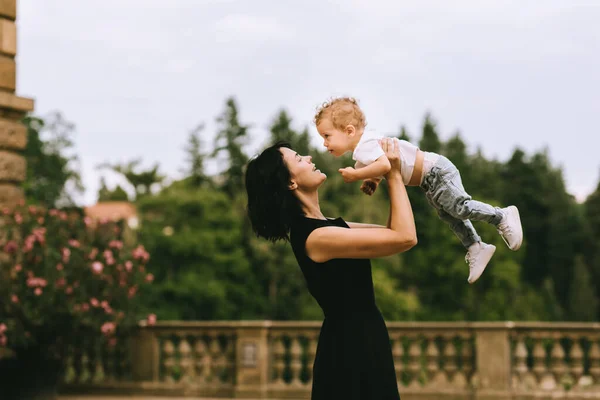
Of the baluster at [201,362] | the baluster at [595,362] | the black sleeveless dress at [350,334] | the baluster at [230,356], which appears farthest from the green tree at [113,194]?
the black sleeveless dress at [350,334]

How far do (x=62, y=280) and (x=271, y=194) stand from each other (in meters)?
6.89

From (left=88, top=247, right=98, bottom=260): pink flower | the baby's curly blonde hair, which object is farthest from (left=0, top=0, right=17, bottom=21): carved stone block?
the baby's curly blonde hair

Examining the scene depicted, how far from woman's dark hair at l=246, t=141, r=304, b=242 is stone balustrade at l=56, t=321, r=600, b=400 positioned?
8.35 meters

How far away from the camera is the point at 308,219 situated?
3512mm

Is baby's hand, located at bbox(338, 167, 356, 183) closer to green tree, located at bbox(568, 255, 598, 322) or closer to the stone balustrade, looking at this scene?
the stone balustrade

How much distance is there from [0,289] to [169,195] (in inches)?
1252

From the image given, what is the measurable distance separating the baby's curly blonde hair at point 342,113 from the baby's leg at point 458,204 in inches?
18.6

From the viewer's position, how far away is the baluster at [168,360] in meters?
12.5

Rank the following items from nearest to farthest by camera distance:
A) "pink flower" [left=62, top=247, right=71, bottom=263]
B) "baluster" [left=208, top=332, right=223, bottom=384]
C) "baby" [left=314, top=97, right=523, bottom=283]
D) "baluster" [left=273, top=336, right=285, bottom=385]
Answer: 1. "baby" [left=314, top=97, right=523, bottom=283]
2. "pink flower" [left=62, top=247, right=71, bottom=263]
3. "baluster" [left=273, top=336, right=285, bottom=385]
4. "baluster" [left=208, top=332, right=223, bottom=384]

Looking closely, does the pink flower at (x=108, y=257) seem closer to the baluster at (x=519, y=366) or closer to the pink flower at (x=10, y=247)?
the pink flower at (x=10, y=247)

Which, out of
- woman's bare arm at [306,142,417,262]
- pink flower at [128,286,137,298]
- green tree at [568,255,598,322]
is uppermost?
woman's bare arm at [306,142,417,262]

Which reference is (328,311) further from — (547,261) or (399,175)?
(547,261)

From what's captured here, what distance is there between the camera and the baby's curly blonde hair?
3.62 meters

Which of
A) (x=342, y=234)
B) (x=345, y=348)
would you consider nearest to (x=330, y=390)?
(x=345, y=348)
